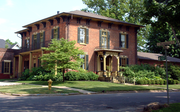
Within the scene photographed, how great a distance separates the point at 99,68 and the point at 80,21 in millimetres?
6993

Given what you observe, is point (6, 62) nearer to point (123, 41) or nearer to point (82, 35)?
point (82, 35)

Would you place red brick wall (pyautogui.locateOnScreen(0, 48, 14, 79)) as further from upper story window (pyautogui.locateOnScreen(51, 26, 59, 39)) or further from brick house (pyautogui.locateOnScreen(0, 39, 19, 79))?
upper story window (pyautogui.locateOnScreen(51, 26, 59, 39))

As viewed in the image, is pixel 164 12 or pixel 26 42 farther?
pixel 26 42

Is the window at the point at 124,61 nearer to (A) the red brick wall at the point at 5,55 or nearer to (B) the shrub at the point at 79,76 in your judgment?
(B) the shrub at the point at 79,76

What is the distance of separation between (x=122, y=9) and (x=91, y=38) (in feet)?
57.6

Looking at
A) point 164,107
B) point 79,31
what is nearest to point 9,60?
point 79,31

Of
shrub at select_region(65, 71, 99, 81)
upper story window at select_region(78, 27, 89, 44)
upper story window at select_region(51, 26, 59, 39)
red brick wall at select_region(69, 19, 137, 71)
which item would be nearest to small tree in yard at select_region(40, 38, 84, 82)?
red brick wall at select_region(69, 19, 137, 71)

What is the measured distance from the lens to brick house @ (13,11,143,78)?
27109 mm

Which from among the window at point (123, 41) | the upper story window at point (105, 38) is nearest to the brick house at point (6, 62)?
the upper story window at point (105, 38)

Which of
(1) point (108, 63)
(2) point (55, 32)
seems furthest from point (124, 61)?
(2) point (55, 32)

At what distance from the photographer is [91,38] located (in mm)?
28453

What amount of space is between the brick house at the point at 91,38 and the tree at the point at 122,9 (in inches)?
403

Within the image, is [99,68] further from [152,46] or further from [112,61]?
[152,46]

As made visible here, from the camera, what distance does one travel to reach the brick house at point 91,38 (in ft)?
88.9
